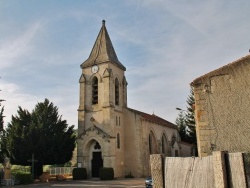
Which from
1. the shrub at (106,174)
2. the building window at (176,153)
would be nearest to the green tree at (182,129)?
the building window at (176,153)

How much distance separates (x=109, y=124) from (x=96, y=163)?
4919mm

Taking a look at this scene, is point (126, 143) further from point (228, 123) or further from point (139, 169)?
point (228, 123)

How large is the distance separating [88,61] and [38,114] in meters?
9.16

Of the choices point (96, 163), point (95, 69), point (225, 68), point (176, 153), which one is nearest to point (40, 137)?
point (96, 163)

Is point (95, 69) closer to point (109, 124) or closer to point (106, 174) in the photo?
point (109, 124)

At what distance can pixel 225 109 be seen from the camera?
9820 mm

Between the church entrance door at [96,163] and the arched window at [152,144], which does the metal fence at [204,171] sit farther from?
the arched window at [152,144]

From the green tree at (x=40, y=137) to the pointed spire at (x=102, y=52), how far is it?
7.55 metres

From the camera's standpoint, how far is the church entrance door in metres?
34.5

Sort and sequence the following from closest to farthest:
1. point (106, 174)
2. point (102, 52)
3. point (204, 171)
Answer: point (204, 171)
point (106, 174)
point (102, 52)

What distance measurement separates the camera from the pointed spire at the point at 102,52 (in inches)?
1465

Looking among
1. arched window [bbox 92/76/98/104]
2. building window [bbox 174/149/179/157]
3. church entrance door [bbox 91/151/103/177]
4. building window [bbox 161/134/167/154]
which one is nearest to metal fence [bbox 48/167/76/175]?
church entrance door [bbox 91/151/103/177]

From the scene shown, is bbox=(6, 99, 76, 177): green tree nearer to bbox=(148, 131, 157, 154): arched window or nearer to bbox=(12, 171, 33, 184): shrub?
bbox=(12, 171, 33, 184): shrub

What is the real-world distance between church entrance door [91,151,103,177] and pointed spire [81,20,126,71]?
1109 centimetres
